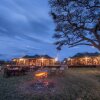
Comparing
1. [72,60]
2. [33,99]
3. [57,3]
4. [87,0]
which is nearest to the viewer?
[33,99]

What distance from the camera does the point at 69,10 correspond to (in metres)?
18.0

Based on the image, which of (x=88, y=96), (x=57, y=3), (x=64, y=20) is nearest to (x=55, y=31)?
(x=64, y=20)

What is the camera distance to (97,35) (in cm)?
1716

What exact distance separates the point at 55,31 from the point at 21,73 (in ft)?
33.4

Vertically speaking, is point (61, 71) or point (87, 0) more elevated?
point (87, 0)

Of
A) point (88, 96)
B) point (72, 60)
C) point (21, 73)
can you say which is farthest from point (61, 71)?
point (72, 60)

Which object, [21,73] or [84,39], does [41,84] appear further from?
[21,73]

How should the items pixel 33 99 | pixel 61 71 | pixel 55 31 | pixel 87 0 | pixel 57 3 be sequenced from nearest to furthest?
pixel 33 99
pixel 87 0
pixel 57 3
pixel 55 31
pixel 61 71

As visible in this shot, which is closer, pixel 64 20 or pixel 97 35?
pixel 97 35

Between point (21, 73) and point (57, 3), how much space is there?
13.0 meters

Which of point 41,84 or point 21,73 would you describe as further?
point 21,73

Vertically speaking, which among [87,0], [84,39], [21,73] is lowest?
[21,73]

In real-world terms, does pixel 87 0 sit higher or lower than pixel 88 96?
higher

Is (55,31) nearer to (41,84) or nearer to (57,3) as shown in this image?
(57,3)
